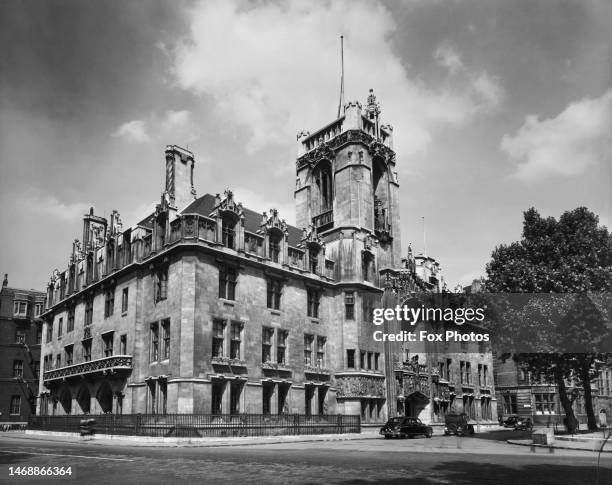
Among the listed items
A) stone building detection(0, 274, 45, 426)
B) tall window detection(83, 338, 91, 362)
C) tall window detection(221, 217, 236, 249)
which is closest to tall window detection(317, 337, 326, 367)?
tall window detection(221, 217, 236, 249)

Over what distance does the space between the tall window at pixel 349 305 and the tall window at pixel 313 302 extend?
2421 mm

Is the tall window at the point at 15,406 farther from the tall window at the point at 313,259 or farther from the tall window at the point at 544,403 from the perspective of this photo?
the tall window at the point at 544,403

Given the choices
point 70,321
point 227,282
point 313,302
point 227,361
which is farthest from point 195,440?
point 70,321

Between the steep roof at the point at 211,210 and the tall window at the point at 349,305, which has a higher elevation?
the steep roof at the point at 211,210

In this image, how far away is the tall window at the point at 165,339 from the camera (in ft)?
119

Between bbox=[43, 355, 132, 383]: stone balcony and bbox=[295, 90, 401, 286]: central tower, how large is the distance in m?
18.3

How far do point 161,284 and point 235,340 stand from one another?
20.6ft

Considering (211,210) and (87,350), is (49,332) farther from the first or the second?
(211,210)

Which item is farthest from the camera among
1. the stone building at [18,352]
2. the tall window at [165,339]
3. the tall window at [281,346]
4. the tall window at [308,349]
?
the stone building at [18,352]

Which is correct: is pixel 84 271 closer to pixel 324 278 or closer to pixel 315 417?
pixel 324 278

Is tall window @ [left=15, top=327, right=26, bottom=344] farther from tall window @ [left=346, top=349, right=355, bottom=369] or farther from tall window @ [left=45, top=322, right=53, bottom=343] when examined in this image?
tall window @ [left=346, top=349, right=355, bottom=369]

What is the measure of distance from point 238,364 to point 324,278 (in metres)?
11.9

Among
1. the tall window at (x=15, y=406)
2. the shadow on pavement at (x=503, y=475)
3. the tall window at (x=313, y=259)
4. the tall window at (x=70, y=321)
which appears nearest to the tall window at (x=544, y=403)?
the tall window at (x=313, y=259)

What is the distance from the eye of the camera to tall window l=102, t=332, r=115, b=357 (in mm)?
42250
